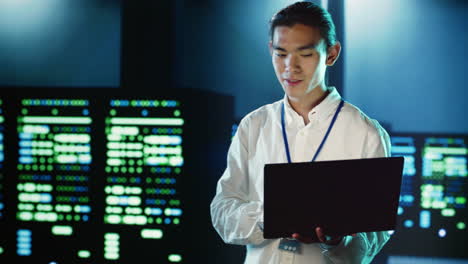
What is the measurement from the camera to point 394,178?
1459 millimetres

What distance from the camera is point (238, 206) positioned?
1.64 metres

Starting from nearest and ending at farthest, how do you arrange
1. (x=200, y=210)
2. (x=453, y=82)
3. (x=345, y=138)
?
1. (x=345, y=138)
2. (x=200, y=210)
3. (x=453, y=82)

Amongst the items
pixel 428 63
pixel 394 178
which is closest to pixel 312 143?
pixel 394 178

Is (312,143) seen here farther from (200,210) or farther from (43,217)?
(43,217)

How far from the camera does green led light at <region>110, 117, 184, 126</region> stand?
8.20 ft

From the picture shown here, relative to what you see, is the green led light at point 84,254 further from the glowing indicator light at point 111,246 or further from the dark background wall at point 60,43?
the dark background wall at point 60,43

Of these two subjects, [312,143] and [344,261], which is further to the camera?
[312,143]

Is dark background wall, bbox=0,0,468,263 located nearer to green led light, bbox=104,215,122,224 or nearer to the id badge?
green led light, bbox=104,215,122,224

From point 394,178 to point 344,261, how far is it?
276 millimetres

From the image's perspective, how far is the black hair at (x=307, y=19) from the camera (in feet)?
5.32

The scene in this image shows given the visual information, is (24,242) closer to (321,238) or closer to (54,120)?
(54,120)

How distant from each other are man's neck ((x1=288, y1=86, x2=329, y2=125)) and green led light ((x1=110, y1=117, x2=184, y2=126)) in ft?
2.95

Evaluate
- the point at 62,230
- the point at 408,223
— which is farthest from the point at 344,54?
the point at 62,230

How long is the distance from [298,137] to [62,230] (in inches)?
58.6
